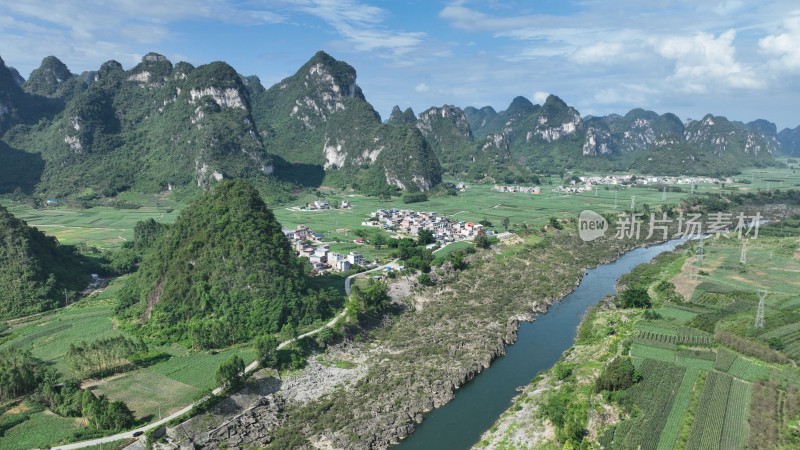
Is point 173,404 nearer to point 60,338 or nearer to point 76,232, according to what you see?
point 60,338

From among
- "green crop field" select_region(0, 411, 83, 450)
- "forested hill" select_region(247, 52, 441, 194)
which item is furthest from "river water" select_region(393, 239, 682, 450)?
"forested hill" select_region(247, 52, 441, 194)

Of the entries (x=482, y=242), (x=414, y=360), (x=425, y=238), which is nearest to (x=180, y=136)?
(x=425, y=238)

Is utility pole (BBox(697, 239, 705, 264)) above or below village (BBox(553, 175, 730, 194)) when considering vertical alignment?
below

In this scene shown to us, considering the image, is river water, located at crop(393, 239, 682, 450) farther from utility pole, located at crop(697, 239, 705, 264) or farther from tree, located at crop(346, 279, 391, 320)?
utility pole, located at crop(697, 239, 705, 264)

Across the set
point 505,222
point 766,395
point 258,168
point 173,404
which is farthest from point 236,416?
point 258,168

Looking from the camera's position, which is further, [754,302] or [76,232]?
[76,232]

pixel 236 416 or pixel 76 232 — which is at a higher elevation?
pixel 76 232
